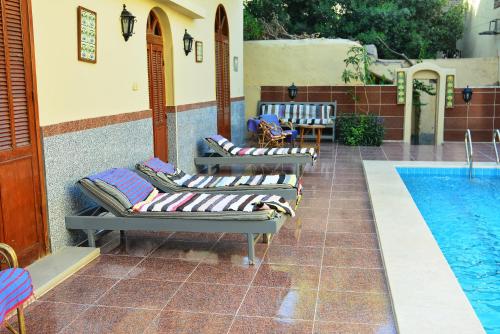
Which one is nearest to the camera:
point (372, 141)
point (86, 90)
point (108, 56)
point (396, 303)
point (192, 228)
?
point (396, 303)

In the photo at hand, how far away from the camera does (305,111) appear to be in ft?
49.7

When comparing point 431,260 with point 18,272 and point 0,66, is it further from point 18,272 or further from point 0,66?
point 0,66

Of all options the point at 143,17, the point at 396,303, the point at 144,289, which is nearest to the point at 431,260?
the point at 396,303

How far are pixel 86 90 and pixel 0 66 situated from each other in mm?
1422

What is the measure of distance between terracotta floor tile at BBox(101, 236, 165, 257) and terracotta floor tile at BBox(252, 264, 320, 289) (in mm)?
1349

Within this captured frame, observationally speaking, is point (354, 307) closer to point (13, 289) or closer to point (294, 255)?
point (294, 255)

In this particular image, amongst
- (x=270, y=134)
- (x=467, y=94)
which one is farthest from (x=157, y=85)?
(x=467, y=94)

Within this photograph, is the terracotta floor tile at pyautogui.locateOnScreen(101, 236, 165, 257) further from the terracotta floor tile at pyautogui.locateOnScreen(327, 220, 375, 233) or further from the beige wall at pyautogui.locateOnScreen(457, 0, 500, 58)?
the beige wall at pyautogui.locateOnScreen(457, 0, 500, 58)

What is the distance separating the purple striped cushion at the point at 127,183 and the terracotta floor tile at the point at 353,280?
2224mm

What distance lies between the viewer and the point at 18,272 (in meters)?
3.42

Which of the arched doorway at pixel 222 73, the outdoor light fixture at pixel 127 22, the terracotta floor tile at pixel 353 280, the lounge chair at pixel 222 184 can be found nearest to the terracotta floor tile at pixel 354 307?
the terracotta floor tile at pixel 353 280

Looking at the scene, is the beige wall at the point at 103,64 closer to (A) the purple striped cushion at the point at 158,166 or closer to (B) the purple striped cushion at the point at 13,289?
(A) the purple striped cushion at the point at 158,166

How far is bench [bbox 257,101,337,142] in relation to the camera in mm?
14789

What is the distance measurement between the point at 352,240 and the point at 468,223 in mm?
2135
